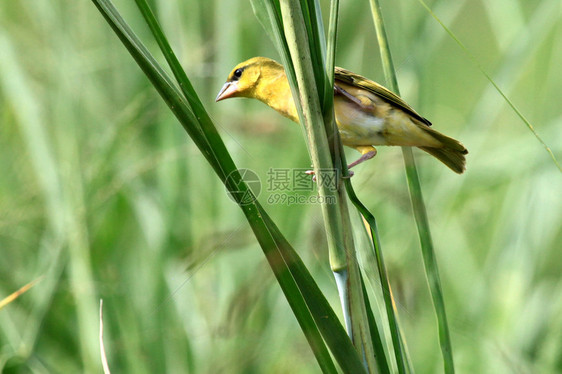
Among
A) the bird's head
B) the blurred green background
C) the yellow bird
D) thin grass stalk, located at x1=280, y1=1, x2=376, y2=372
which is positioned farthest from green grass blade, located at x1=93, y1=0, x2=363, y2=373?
the blurred green background

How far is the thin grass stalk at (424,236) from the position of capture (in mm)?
548

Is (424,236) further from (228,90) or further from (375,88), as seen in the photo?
(228,90)

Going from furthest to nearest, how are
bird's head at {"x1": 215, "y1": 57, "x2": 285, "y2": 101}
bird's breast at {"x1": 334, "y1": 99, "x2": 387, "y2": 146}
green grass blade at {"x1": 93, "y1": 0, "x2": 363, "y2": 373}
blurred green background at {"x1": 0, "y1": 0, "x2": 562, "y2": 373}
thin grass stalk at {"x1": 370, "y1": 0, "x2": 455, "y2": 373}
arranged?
blurred green background at {"x1": 0, "y1": 0, "x2": 562, "y2": 373} → bird's head at {"x1": 215, "y1": 57, "x2": 285, "y2": 101} → bird's breast at {"x1": 334, "y1": 99, "x2": 387, "y2": 146} → thin grass stalk at {"x1": 370, "y1": 0, "x2": 455, "y2": 373} → green grass blade at {"x1": 93, "y1": 0, "x2": 363, "y2": 373}

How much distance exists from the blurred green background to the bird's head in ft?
0.57

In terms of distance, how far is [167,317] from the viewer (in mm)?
1225

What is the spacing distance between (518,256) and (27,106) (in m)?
1.08

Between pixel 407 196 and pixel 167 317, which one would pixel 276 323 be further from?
pixel 407 196

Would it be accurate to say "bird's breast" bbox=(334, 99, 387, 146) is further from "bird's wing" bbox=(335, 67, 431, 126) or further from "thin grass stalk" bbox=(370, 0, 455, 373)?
"thin grass stalk" bbox=(370, 0, 455, 373)

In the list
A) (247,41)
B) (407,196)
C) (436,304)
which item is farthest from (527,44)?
(436,304)

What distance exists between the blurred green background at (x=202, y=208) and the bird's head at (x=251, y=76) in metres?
0.17

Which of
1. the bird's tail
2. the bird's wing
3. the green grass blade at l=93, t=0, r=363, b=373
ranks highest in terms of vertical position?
the bird's wing

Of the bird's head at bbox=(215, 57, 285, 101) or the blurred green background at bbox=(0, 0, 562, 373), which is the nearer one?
the bird's head at bbox=(215, 57, 285, 101)

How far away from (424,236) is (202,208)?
765 mm

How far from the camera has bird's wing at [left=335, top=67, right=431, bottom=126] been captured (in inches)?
27.9
